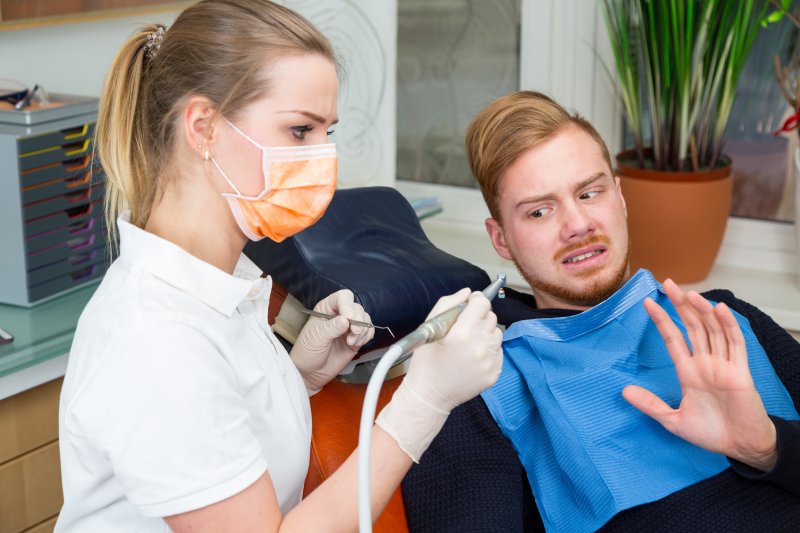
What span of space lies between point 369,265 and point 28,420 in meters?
0.68

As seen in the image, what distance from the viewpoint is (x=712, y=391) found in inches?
54.4

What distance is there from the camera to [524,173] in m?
1.75

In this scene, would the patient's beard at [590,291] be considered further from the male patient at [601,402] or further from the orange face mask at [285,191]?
the orange face mask at [285,191]

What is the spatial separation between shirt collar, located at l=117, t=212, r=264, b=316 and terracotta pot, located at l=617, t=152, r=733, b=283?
1.32m

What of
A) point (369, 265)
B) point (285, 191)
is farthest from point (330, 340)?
point (285, 191)

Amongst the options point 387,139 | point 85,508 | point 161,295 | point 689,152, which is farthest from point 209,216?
point 689,152

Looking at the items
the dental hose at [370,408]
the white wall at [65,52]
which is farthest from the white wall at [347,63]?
the dental hose at [370,408]

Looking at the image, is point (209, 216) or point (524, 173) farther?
point (524, 173)

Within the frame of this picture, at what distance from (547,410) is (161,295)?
0.67m

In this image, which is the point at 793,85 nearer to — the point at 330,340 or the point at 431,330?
the point at 330,340

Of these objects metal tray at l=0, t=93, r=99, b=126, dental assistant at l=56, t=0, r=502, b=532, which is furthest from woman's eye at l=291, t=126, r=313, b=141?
metal tray at l=0, t=93, r=99, b=126

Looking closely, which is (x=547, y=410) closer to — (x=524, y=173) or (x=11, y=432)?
(x=524, y=173)

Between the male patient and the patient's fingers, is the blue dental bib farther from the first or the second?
the patient's fingers

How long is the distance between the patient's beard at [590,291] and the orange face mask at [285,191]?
0.60 meters
